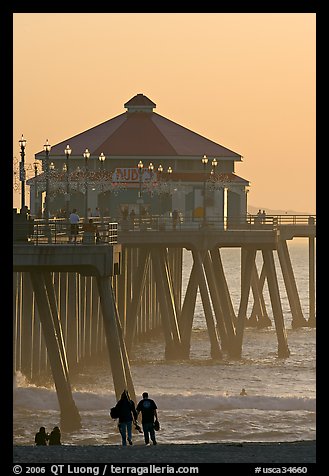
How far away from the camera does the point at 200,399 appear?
2263 inches

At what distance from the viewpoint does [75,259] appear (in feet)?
148

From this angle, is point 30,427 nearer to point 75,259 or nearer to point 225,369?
point 75,259

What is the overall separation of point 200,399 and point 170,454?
1121 inches

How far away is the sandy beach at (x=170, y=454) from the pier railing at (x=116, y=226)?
15088 mm

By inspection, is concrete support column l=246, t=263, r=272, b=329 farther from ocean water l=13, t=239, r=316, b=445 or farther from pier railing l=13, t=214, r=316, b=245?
ocean water l=13, t=239, r=316, b=445

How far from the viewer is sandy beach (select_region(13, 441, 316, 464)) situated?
2805 centimetres

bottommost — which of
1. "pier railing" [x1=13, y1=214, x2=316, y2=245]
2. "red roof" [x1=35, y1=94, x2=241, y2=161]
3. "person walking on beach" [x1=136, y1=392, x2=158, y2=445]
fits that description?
"person walking on beach" [x1=136, y1=392, x2=158, y2=445]

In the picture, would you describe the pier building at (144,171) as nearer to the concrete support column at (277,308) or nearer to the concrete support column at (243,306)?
the concrete support column at (277,308)

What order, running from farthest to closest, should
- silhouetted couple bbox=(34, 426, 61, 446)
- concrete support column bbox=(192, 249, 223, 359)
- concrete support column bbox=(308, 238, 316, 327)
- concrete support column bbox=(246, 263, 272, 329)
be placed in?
concrete support column bbox=(308, 238, 316, 327)
concrete support column bbox=(246, 263, 272, 329)
concrete support column bbox=(192, 249, 223, 359)
silhouetted couple bbox=(34, 426, 61, 446)

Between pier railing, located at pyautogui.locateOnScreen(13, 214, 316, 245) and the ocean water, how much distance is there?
545cm

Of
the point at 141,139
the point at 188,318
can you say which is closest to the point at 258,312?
the point at 141,139

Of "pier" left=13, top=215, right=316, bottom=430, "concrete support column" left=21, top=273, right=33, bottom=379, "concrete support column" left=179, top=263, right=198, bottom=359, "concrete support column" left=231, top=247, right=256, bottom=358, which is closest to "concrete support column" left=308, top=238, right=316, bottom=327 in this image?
"pier" left=13, top=215, right=316, bottom=430

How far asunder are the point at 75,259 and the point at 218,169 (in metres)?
65.5
